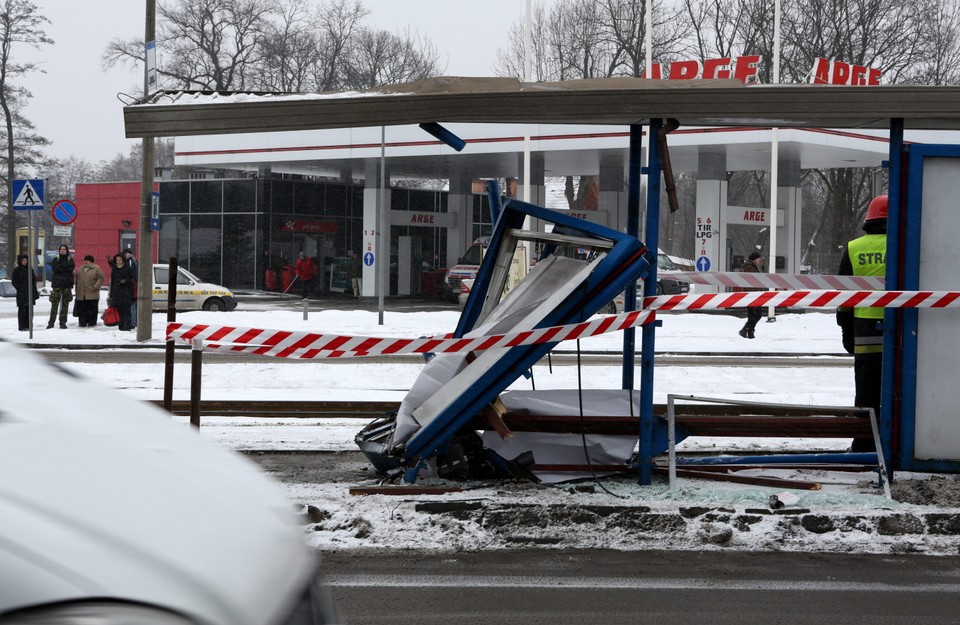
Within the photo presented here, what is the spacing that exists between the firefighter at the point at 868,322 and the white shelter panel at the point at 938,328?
54cm

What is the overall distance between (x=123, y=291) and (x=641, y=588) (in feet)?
63.0

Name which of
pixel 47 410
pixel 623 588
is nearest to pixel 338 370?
pixel 623 588

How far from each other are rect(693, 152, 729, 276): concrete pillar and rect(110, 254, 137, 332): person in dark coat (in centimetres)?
1417

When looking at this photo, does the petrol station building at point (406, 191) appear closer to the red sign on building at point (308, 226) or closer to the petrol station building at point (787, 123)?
the red sign on building at point (308, 226)

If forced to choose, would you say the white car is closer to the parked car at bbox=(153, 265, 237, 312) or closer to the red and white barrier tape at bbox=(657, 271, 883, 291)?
the red and white barrier tape at bbox=(657, 271, 883, 291)

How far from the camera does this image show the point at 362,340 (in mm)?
7301

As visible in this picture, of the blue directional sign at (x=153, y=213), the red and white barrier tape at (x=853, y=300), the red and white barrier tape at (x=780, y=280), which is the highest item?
the blue directional sign at (x=153, y=213)

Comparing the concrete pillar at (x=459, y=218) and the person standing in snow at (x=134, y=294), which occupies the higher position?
the concrete pillar at (x=459, y=218)

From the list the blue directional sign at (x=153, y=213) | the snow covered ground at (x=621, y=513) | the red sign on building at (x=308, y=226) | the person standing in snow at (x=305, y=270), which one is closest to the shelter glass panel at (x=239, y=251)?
the red sign on building at (x=308, y=226)

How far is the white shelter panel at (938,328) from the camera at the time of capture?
704cm

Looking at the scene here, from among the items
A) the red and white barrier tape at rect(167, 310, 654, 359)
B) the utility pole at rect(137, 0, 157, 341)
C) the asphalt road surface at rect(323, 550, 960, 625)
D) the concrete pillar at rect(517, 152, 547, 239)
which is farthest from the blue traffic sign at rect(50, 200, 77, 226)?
the asphalt road surface at rect(323, 550, 960, 625)

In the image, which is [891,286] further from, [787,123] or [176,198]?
[176,198]

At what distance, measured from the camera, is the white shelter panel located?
7.04 m

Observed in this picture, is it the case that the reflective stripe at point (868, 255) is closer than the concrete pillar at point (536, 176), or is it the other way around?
the reflective stripe at point (868, 255)
